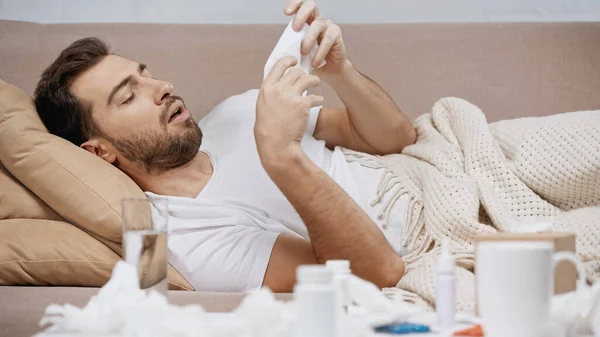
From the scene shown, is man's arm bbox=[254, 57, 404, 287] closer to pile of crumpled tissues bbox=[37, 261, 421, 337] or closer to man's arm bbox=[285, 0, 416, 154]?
man's arm bbox=[285, 0, 416, 154]

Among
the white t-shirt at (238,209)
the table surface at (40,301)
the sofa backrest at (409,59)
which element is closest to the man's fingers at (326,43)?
the white t-shirt at (238,209)

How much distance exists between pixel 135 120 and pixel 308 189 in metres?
0.52

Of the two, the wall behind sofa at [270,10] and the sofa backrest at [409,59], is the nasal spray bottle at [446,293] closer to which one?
the sofa backrest at [409,59]

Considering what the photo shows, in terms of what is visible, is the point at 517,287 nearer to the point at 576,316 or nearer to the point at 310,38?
the point at 576,316

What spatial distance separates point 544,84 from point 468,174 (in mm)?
507

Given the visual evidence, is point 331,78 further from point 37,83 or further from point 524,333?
point 524,333

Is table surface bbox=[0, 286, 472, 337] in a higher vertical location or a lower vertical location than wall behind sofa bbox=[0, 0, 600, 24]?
lower

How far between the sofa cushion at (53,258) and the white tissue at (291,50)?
0.48 m

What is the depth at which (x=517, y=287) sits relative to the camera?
2.59 ft

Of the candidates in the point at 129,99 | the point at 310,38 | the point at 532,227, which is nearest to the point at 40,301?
the point at 129,99

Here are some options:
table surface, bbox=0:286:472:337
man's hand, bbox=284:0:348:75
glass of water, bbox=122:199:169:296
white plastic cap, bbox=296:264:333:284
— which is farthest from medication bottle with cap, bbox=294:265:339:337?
man's hand, bbox=284:0:348:75

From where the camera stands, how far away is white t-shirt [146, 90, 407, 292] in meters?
1.54

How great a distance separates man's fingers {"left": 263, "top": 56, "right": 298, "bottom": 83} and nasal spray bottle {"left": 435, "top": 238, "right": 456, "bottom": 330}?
688mm

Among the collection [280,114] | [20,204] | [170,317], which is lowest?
[170,317]
